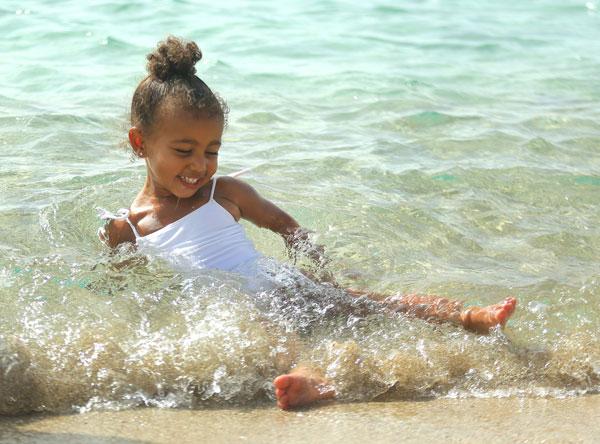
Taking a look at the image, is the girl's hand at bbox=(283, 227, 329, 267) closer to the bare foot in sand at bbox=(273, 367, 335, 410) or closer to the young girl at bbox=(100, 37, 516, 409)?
the young girl at bbox=(100, 37, 516, 409)

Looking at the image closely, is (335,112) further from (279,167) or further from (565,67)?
(565,67)

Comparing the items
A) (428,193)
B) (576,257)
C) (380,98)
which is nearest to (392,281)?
(576,257)

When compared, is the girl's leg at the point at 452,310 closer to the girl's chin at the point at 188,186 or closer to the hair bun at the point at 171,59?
the girl's chin at the point at 188,186

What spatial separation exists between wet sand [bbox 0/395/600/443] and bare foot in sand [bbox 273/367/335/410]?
0.04 m

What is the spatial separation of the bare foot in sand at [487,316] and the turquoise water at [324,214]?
7cm

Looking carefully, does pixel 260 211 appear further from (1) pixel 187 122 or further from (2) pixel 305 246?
(1) pixel 187 122

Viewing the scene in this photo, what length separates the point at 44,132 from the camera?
673 centimetres

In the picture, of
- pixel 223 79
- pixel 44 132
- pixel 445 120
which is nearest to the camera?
pixel 44 132

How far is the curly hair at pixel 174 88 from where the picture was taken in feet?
13.4

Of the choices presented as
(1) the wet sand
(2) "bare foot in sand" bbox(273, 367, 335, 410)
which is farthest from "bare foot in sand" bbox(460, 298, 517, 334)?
(2) "bare foot in sand" bbox(273, 367, 335, 410)

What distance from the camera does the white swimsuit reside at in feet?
13.8

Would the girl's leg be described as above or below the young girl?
below

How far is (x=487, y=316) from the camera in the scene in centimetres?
373

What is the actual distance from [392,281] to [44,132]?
3264 mm
